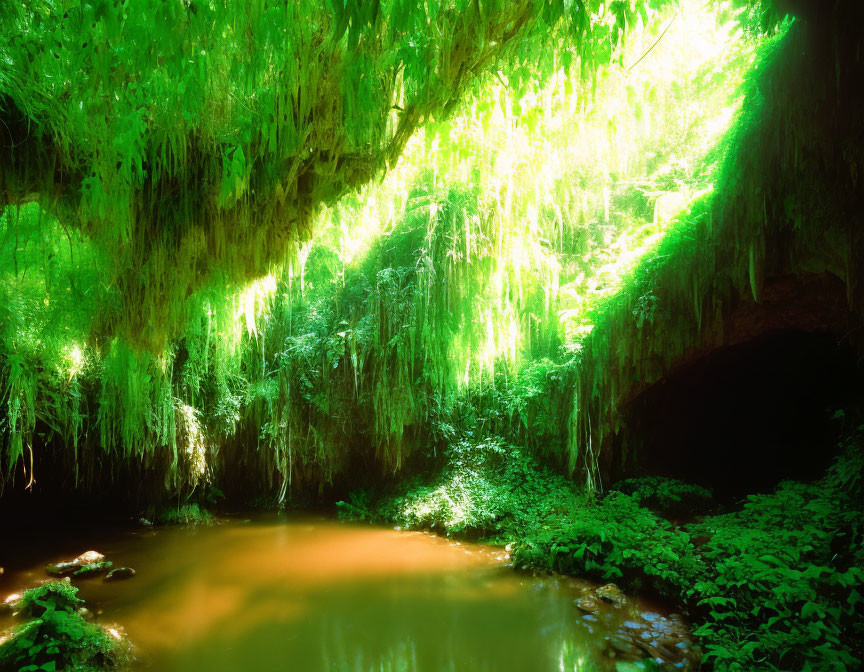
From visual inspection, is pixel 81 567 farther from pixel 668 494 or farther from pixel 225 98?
pixel 668 494

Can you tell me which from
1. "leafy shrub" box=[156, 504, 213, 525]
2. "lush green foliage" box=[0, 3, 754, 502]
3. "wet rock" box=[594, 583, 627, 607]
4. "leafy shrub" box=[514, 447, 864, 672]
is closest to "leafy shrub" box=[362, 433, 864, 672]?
"leafy shrub" box=[514, 447, 864, 672]

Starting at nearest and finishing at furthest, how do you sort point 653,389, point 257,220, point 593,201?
1. point 257,220
2. point 653,389
3. point 593,201

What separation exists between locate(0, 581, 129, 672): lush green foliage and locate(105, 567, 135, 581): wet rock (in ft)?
6.54

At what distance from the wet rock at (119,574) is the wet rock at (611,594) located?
5816 mm

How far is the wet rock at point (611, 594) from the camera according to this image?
481 centimetres

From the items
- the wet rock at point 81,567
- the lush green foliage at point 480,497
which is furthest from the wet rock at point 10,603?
the lush green foliage at point 480,497

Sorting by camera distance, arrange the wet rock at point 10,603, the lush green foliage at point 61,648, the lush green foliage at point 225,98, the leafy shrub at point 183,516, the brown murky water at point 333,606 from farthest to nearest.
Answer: the leafy shrub at point 183,516, the wet rock at point 10,603, the brown murky water at point 333,606, the lush green foliage at point 61,648, the lush green foliage at point 225,98

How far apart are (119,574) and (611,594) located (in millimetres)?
6052

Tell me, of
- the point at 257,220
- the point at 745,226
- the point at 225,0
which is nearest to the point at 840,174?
the point at 745,226

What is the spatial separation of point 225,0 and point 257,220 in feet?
6.35

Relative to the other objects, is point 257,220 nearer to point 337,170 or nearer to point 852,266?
point 337,170

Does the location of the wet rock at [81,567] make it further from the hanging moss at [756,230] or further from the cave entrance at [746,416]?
the cave entrance at [746,416]

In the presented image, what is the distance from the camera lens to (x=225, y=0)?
7.37ft

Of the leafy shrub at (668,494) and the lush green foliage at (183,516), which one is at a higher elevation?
the leafy shrub at (668,494)
